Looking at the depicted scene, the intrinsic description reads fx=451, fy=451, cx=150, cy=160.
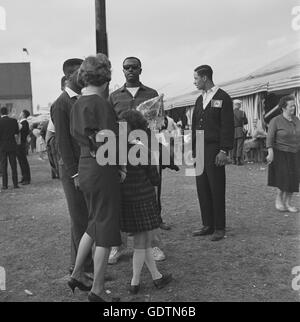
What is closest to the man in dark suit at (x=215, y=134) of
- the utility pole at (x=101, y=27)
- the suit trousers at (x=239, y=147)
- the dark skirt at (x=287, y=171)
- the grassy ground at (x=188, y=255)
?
the grassy ground at (x=188, y=255)

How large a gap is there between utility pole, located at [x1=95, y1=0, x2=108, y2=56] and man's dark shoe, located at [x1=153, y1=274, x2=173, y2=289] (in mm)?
2503

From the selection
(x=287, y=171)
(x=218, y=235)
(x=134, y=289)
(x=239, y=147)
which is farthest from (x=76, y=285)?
(x=239, y=147)

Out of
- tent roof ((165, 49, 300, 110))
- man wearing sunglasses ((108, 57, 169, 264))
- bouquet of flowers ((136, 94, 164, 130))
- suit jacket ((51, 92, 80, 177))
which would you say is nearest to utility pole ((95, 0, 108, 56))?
man wearing sunglasses ((108, 57, 169, 264))

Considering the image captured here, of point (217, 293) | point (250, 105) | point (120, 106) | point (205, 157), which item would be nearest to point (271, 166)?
point (205, 157)

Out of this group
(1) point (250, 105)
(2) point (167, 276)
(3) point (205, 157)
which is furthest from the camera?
(1) point (250, 105)

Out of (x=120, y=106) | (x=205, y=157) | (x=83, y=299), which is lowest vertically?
(x=83, y=299)

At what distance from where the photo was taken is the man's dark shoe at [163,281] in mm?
3922

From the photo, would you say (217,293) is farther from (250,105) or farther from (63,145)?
(250,105)

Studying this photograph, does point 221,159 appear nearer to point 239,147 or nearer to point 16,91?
point 239,147

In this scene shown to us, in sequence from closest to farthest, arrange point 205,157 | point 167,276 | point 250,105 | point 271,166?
point 167,276 < point 205,157 < point 271,166 < point 250,105
